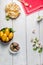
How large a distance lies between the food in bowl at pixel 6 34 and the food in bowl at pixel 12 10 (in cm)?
9

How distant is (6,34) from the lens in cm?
128

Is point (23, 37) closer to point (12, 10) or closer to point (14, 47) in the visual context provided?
point (14, 47)

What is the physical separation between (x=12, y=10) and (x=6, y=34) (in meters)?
0.18

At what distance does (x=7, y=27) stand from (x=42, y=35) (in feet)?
0.83

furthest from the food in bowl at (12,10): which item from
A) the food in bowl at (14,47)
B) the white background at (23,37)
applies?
the food in bowl at (14,47)

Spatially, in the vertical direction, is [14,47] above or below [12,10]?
below

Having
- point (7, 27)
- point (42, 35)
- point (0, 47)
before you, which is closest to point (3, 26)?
point (7, 27)

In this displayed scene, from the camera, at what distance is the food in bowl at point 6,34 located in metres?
1.27

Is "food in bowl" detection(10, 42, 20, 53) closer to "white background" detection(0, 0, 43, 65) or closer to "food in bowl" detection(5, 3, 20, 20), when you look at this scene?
"white background" detection(0, 0, 43, 65)

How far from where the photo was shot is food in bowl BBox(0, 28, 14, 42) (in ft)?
4.18

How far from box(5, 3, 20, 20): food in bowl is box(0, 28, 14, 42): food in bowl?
9 cm

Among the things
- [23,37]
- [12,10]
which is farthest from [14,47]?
[12,10]

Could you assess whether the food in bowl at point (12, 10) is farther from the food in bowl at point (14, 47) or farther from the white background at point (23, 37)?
the food in bowl at point (14, 47)

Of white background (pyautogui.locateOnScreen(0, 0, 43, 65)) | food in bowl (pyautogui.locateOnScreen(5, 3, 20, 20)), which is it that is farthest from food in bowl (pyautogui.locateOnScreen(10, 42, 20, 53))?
food in bowl (pyautogui.locateOnScreen(5, 3, 20, 20))
